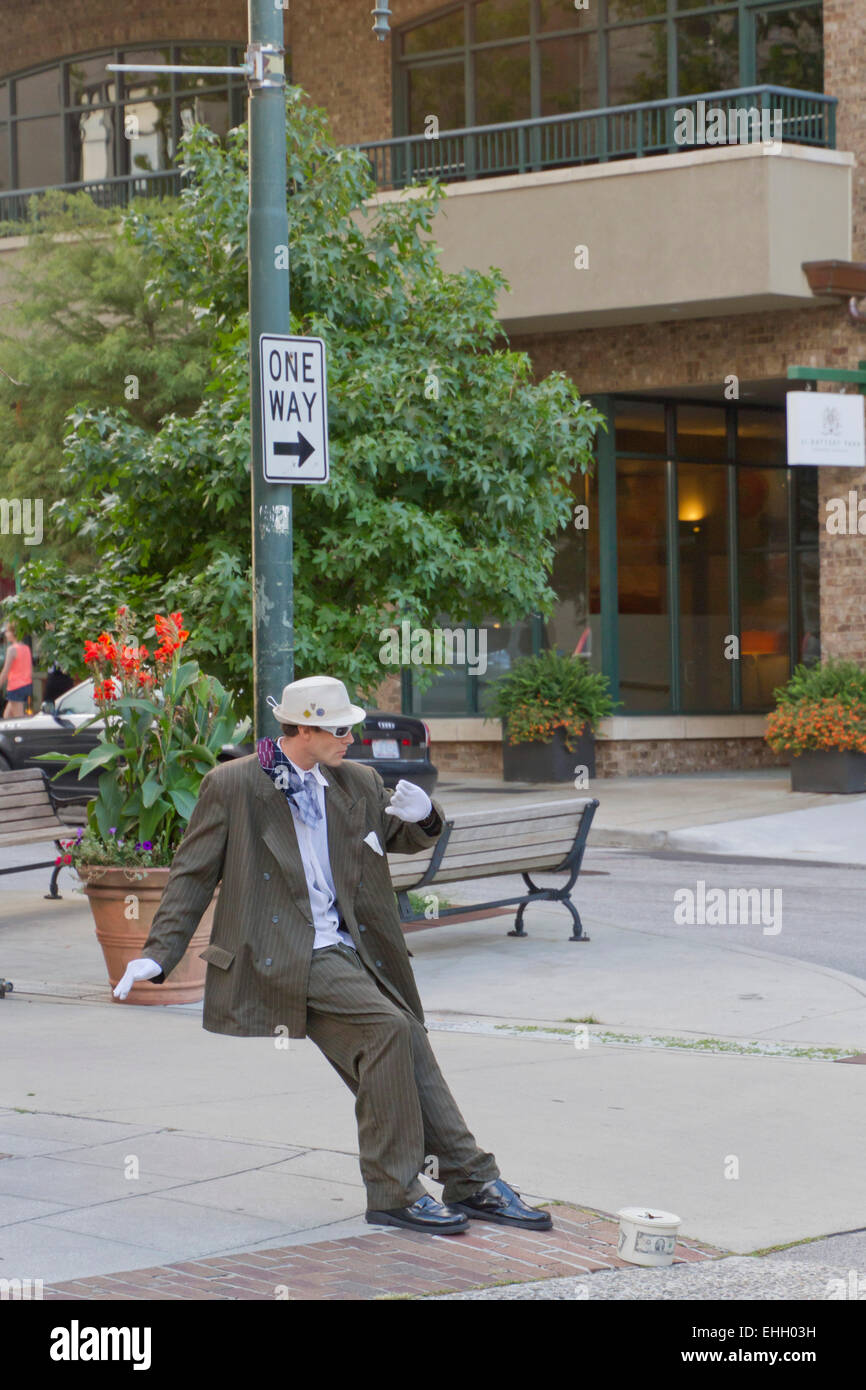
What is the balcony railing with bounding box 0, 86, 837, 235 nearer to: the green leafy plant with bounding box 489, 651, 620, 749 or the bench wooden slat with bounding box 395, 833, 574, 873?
the green leafy plant with bounding box 489, 651, 620, 749

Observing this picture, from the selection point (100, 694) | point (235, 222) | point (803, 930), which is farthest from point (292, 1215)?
point (235, 222)

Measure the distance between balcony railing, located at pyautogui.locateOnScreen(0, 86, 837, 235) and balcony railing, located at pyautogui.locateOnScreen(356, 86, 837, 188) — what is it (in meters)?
0.01

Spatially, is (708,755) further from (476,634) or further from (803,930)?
(803,930)

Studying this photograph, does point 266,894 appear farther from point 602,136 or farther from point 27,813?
point 602,136

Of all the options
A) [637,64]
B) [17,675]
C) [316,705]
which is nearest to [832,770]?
[637,64]

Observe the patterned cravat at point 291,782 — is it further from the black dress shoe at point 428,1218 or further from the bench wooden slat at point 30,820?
the bench wooden slat at point 30,820

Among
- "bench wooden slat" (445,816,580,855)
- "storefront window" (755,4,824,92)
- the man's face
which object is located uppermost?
"storefront window" (755,4,824,92)

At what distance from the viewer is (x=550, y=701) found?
2277 centimetres

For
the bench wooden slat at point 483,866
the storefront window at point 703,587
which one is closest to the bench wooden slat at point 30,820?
the bench wooden slat at point 483,866

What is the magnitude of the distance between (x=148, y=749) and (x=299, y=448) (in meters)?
1.89

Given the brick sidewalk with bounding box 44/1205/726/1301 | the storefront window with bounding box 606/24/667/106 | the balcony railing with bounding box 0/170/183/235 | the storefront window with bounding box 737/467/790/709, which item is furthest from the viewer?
the balcony railing with bounding box 0/170/183/235

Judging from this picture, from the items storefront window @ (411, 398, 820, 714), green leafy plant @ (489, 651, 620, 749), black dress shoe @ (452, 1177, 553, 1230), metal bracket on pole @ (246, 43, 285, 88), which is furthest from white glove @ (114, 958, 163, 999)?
storefront window @ (411, 398, 820, 714)

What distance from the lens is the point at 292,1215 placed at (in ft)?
19.0

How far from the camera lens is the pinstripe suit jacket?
5.60 meters
